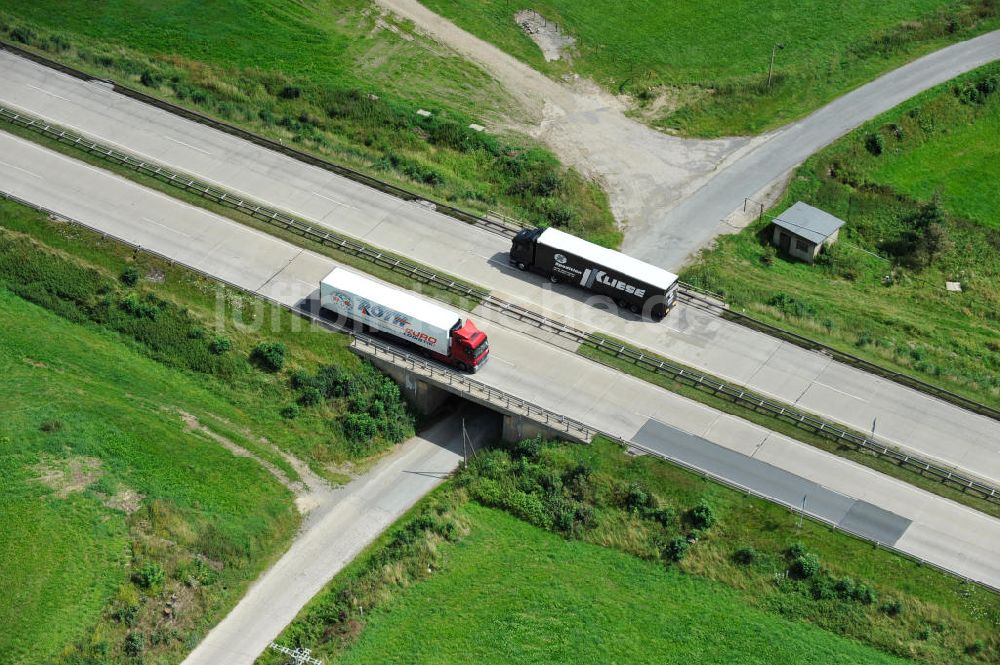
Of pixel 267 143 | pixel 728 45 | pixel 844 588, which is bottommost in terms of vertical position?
pixel 844 588

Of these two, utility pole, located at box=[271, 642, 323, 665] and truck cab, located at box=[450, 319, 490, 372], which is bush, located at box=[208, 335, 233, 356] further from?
utility pole, located at box=[271, 642, 323, 665]

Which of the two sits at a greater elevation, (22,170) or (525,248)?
(525,248)

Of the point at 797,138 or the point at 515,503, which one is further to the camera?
the point at 797,138

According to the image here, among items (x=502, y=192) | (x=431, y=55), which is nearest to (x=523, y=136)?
(x=502, y=192)

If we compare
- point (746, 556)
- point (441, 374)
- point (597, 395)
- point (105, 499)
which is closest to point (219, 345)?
point (105, 499)

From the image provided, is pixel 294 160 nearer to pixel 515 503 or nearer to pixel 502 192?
pixel 502 192

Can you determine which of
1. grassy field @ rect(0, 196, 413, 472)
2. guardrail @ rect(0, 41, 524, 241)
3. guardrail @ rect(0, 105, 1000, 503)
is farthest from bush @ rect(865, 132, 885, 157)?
grassy field @ rect(0, 196, 413, 472)

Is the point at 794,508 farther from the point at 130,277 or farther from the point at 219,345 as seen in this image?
the point at 130,277
